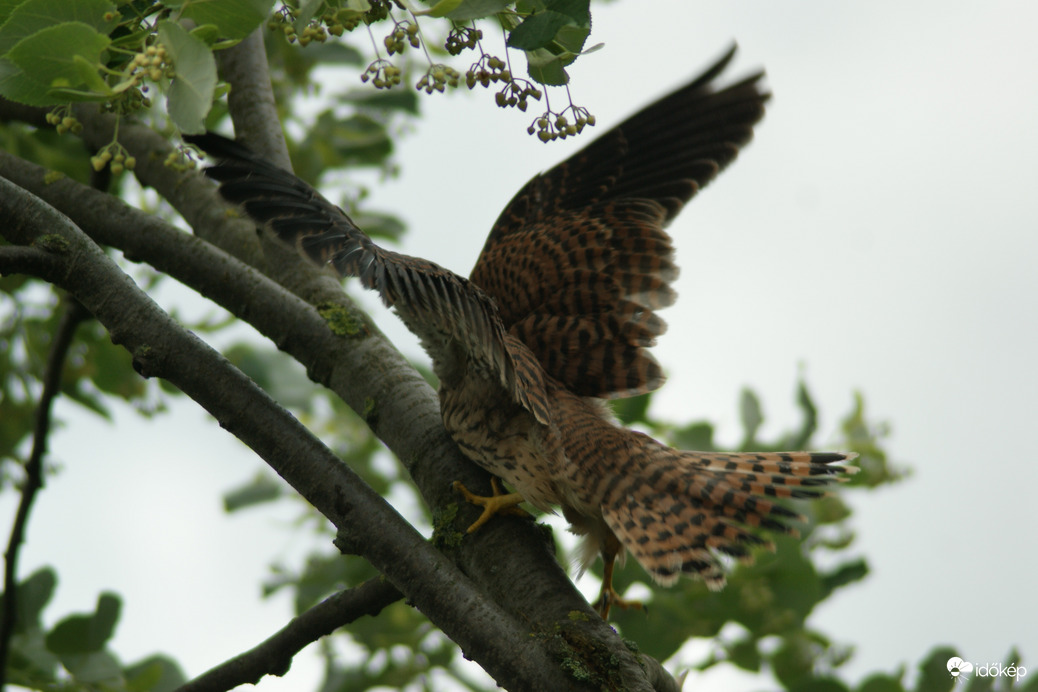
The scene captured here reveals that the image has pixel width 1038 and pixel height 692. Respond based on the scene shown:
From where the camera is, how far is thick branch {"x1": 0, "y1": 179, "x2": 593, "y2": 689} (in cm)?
169

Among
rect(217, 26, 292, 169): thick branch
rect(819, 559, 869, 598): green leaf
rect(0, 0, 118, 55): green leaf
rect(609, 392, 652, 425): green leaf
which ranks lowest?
rect(819, 559, 869, 598): green leaf

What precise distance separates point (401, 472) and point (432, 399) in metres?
1.25

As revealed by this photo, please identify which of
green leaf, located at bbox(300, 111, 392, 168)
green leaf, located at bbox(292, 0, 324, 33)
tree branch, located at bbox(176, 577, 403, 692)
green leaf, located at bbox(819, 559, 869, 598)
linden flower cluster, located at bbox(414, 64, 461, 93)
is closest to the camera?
green leaf, located at bbox(292, 0, 324, 33)

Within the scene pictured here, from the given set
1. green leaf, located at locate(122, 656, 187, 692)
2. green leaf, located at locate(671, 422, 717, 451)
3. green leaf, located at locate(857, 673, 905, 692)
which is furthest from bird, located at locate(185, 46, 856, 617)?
green leaf, located at locate(122, 656, 187, 692)

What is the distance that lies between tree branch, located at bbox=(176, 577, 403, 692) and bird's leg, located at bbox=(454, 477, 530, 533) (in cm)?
23

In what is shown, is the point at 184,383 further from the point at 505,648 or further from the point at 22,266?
the point at 505,648

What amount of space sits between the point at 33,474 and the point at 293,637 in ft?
3.31

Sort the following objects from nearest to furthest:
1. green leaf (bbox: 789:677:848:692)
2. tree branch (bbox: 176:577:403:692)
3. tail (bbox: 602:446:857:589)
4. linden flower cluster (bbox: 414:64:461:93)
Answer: linden flower cluster (bbox: 414:64:461:93)
tree branch (bbox: 176:577:403:692)
tail (bbox: 602:446:857:589)
green leaf (bbox: 789:677:848:692)

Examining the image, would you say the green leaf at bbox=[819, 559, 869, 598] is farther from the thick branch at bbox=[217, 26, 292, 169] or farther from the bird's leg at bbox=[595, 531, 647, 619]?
the thick branch at bbox=[217, 26, 292, 169]

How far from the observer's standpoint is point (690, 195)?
2.66 m

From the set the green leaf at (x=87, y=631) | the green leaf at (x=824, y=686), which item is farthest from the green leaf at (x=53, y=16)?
the green leaf at (x=824, y=686)

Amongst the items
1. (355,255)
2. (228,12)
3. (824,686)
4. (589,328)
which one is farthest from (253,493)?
(228,12)

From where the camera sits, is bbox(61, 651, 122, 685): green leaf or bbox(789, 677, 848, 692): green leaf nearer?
bbox(61, 651, 122, 685): green leaf

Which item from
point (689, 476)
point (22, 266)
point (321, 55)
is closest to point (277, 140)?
point (321, 55)
